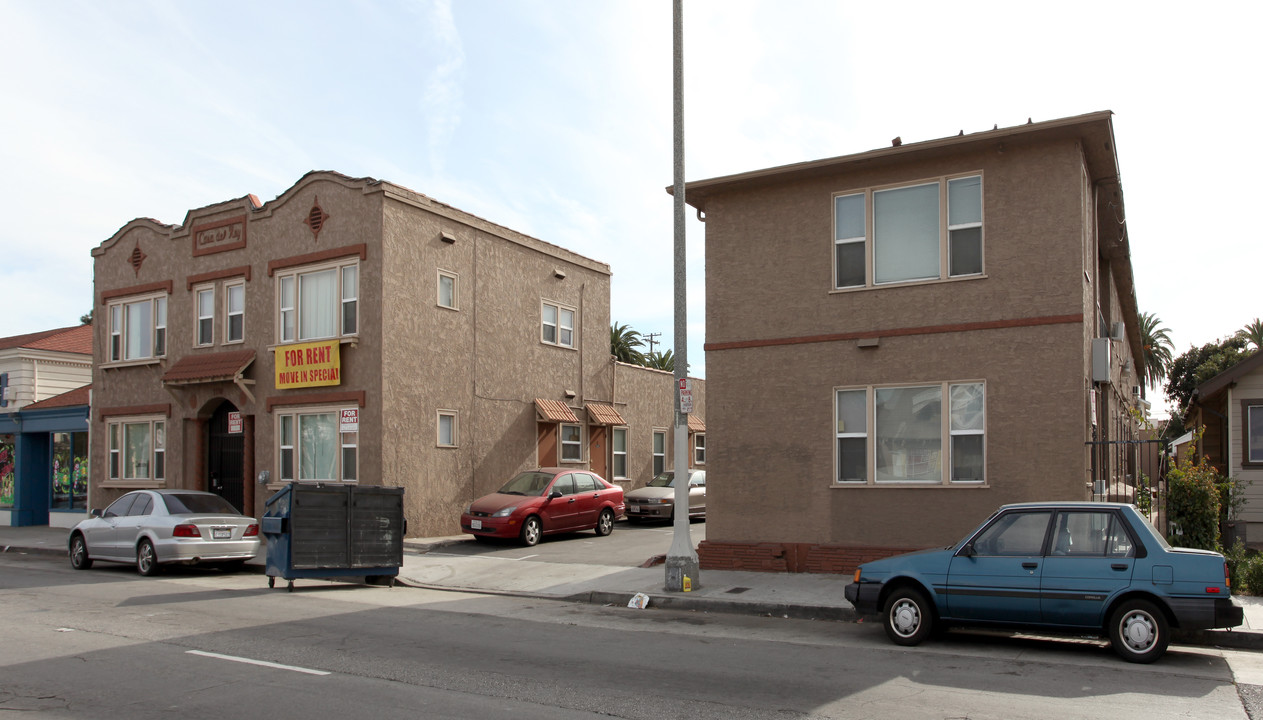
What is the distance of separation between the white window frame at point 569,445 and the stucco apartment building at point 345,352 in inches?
2.5

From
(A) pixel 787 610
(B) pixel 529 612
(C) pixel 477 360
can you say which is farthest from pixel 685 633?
(C) pixel 477 360

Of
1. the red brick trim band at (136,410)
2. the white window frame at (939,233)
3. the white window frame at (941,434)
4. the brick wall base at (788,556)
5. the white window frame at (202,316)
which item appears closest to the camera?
the white window frame at (941,434)

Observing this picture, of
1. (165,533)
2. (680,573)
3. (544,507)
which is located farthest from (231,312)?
(680,573)

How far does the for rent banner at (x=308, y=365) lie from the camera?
21.5 m

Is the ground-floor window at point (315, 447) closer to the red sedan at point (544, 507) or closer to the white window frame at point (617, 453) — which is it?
the red sedan at point (544, 507)

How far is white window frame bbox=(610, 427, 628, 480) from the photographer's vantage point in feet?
94.3

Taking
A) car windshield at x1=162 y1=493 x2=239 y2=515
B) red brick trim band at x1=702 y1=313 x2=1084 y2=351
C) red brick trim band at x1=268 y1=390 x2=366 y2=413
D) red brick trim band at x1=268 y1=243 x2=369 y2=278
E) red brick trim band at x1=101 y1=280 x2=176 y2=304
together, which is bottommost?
car windshield at x1=162 y1=493 x2=239 y2=515

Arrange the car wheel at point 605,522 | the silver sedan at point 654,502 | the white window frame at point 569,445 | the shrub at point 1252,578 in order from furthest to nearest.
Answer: the white window frame at point 569,445 → the silver sedan at point 654,502 → the car wheel at point 605,522 → the shrub at point 1252,578

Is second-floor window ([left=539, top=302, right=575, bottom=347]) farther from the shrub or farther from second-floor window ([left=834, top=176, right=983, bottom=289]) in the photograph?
the shrub

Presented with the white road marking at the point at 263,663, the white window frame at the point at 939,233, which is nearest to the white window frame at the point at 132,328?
the white road marking at the point at 263,663

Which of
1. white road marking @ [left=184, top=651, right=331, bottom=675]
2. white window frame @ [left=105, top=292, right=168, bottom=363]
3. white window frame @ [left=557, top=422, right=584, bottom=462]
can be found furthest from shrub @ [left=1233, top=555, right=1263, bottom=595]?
white window frame @ [left=105, top=292, right=168, bottom=363]

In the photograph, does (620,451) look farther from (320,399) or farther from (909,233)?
(909,233)

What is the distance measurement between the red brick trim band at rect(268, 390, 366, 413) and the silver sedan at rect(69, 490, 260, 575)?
3892 millimetres

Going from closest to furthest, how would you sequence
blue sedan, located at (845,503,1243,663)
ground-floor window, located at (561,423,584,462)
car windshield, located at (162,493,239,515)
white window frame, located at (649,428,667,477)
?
blue sedan, located at (845,503,1243,663)
car windshield, located at (162,493,239,515)
ground-floor window, located at (561,423,584,462)
white window frame, located at (649,428,667,477)
